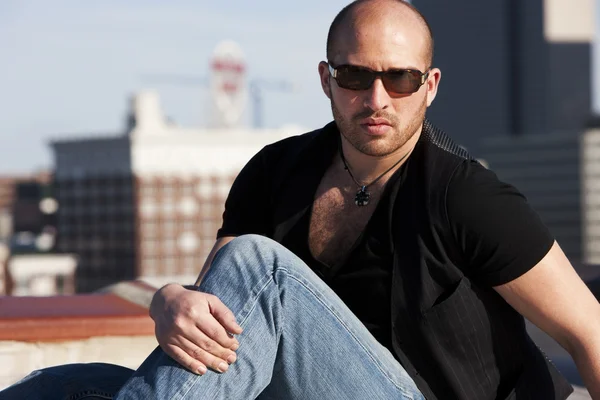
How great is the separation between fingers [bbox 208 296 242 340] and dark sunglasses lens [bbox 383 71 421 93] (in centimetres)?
72

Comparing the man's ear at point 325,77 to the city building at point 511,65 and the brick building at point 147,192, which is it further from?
the city building at point 511,65

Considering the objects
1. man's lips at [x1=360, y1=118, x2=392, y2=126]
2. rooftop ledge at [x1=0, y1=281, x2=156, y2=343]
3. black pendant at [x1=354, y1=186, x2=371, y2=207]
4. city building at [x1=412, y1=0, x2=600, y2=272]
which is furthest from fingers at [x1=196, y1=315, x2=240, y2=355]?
city building at [x1=412, y1=0, x2=600, y2=272]

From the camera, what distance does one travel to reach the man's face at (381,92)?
258 cm

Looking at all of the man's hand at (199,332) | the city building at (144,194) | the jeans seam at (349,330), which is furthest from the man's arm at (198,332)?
the city building at (144,194)

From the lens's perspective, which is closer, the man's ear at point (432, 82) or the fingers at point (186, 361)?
the fingers at point (186, 361)

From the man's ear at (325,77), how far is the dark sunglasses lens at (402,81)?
0.21 m

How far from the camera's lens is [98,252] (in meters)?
111

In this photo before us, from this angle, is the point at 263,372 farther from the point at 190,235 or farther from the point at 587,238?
the point at 587,238

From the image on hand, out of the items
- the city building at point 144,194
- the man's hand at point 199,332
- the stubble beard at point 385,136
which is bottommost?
the city building at point 144,194

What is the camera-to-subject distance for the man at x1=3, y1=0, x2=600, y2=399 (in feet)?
7.61

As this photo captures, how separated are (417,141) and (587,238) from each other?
125012 mm

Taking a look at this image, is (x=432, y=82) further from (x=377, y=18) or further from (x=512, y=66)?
(x=512, y=66)

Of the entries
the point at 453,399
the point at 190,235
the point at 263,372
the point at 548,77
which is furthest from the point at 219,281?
the point at 548,77

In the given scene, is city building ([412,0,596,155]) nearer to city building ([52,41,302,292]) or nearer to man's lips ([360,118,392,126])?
city building ([52,41,302,292])
